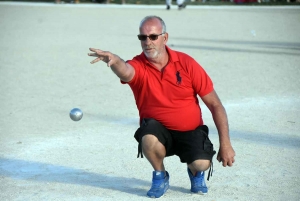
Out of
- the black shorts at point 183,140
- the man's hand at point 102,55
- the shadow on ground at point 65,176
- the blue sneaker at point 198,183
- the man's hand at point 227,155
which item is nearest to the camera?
the man's hand at point 102,55

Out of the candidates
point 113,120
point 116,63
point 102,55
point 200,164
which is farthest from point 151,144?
point 113,120

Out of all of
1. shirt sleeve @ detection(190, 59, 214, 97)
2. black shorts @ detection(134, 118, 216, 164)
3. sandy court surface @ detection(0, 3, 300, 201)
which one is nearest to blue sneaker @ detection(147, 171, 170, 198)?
sandy court surface @ detection(0, 3, 300, 201)

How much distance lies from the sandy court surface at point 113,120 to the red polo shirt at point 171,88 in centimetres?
67

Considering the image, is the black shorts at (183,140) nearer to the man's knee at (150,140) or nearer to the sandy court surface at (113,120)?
the man's knee at (150,140)

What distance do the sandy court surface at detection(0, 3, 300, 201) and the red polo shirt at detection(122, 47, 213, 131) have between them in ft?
2.21

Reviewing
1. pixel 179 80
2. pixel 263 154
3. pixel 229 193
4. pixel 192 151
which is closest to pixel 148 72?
pixel 179 80

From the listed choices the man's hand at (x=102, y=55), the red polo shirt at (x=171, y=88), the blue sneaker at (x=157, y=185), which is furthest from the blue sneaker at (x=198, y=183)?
the man's hand at (x=102, y=55)

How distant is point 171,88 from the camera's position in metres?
5.25

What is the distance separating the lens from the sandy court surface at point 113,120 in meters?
5.74

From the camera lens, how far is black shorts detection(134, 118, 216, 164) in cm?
524

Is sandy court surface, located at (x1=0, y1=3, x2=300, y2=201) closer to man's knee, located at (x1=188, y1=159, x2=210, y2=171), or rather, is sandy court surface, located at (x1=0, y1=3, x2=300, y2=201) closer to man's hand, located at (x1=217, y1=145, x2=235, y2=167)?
man's knee, located at (x1=188, y1=159, x2=210, y2=171)

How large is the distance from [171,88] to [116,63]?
0.56m

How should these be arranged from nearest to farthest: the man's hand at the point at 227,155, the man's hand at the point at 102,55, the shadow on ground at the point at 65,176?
the man's hand at the point at 102,55 < the man's hand at the point at 227,155 < the shadow on ground at the point at 65,176

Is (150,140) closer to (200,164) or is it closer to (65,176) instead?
(200,164)
